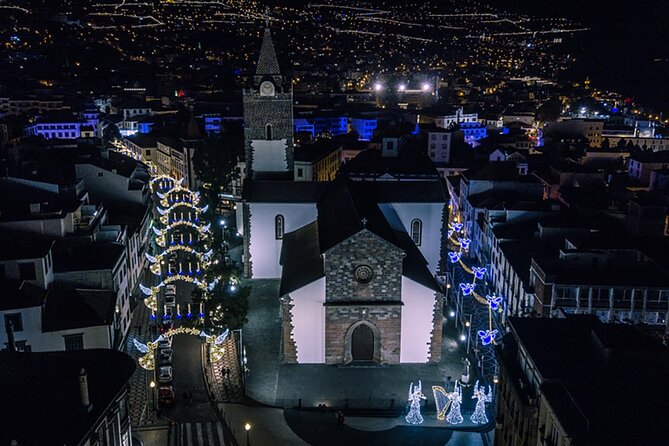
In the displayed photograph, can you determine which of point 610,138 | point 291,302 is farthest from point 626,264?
point 610,138

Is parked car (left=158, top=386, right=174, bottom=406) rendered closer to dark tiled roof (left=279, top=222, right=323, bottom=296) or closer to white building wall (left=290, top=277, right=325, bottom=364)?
white building wall (left=290, top=277, right=325, bottom=364)

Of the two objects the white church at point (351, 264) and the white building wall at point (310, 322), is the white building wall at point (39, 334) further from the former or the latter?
the white building wall at point (310, 322)

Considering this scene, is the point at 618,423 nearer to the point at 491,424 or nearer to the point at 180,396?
the point at 491,424

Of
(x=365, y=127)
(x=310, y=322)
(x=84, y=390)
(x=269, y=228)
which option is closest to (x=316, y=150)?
(x=269, y=228)

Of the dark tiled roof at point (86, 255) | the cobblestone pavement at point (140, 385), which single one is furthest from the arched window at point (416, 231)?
the dark tiled roof at point (86, 255)

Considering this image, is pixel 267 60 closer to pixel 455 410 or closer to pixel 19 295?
pixel 19 295

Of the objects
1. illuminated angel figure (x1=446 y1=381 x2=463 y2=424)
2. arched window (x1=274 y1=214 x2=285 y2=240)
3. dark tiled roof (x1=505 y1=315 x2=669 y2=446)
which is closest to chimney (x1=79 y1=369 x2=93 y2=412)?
dark tiled roof (x1=505 y1=315 x2=669 y2=446)
